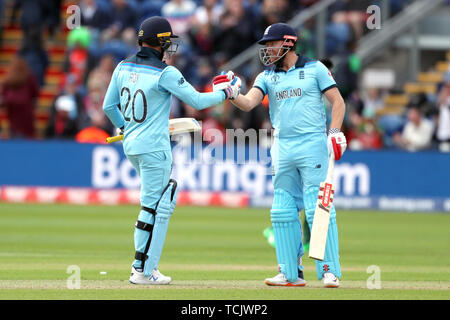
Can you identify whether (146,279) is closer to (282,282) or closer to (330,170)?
(282,282)

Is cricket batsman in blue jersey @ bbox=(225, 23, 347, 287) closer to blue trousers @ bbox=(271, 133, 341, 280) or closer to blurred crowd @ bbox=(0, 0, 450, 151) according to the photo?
blue trousers @ bbox=(271, 133, 341, 280)

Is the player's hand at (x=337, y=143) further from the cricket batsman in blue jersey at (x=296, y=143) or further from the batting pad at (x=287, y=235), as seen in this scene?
the batting pad at (x=287, y=235)

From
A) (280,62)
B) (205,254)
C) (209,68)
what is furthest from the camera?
(209,68)

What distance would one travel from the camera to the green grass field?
32.2ft

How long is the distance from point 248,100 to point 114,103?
1.44 m

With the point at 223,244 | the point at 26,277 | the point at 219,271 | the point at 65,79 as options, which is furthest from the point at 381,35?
the point at 26,277

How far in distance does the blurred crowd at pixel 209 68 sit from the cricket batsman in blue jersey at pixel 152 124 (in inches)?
502

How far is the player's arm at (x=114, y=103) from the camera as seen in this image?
35.2 feet

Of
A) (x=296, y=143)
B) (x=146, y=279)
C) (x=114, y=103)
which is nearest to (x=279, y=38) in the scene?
(x=296, y=143)

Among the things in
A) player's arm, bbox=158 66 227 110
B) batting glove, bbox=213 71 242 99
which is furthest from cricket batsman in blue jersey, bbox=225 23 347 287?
player's arm, bbox=158 66 227 110

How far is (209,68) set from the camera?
24.7 metres

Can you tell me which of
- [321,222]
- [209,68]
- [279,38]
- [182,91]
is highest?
[209,68]

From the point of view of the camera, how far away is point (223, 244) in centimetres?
1561

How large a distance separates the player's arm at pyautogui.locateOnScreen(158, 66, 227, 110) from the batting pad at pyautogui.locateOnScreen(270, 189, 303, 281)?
127 centimetres
